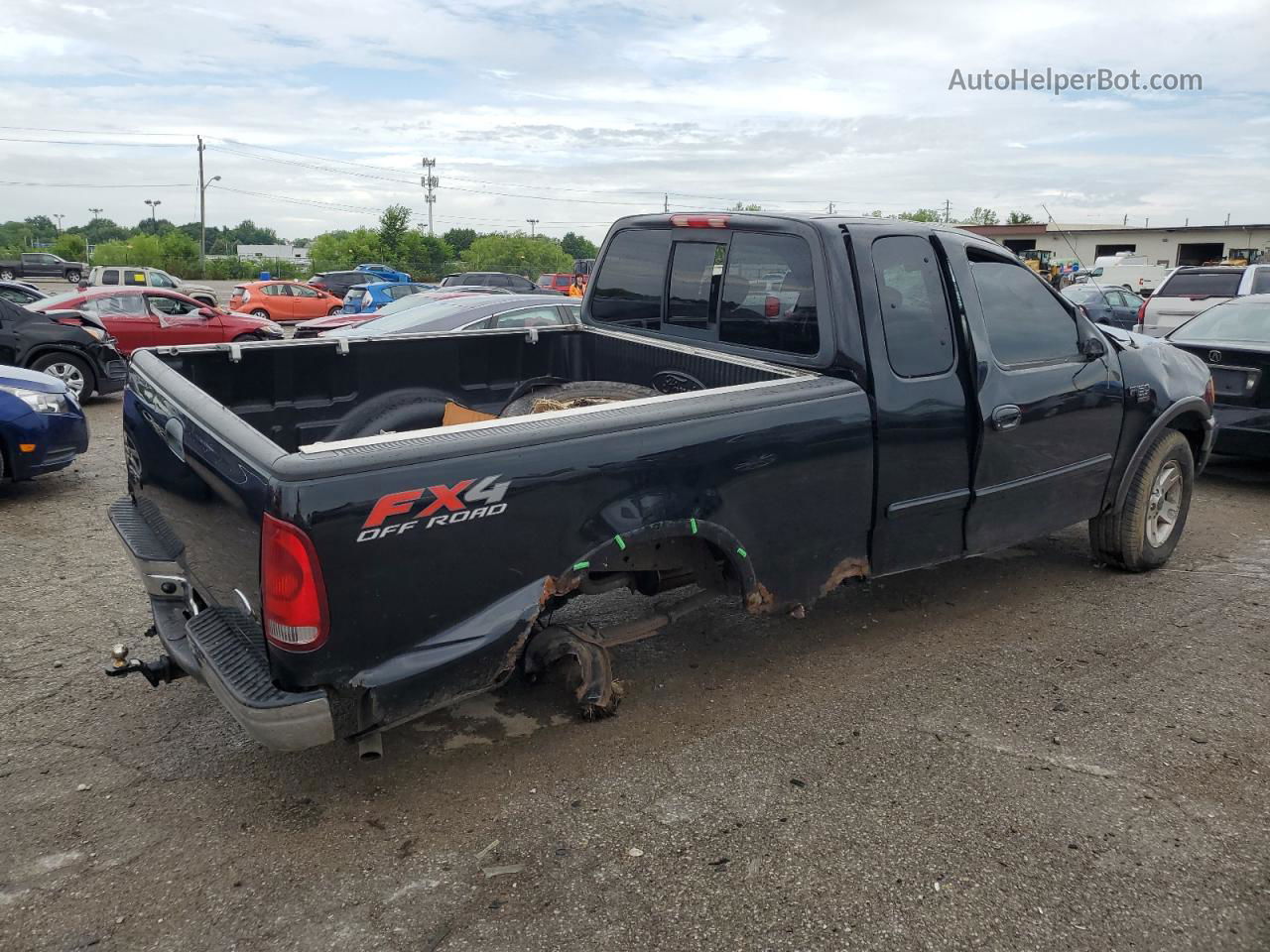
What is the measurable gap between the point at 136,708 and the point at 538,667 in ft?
5.75

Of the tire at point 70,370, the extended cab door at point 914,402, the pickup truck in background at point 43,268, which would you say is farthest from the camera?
the pickup truck in background at point 43,268

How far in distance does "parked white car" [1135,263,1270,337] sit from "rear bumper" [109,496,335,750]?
15050 millimetres

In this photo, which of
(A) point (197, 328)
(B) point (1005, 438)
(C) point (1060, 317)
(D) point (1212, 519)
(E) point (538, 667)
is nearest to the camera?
(E) point (538, 667)

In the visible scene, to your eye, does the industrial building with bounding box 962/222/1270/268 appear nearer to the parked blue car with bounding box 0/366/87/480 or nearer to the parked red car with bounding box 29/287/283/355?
the parked red car with bounding box 29/287/283/355

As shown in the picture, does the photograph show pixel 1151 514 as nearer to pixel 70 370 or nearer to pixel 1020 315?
pixel 1020 315

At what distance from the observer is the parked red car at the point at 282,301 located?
27.3 m


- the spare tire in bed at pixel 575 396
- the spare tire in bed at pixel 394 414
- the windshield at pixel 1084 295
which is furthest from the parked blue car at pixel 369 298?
the spare tire in bed at pixel 575 396

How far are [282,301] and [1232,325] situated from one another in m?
24.7

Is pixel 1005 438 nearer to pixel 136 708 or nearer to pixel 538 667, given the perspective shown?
pixel 538 667

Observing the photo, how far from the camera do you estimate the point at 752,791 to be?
3.44 meters

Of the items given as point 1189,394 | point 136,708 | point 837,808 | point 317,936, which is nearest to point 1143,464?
point 1189,394

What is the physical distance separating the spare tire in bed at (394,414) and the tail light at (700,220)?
152 cm

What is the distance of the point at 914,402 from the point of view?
4.12 metres

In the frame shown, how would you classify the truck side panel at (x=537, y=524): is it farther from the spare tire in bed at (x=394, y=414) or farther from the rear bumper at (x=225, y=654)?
the spare tire in bed at (x=394, y=414)
